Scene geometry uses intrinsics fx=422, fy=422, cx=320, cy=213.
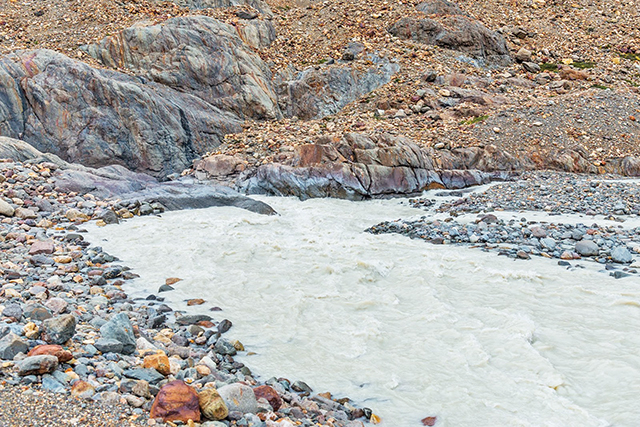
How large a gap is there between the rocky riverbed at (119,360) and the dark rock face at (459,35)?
31.5 m

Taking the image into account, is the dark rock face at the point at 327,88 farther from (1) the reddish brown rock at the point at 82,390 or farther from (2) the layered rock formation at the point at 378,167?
(1) the reddish brown rock at the point at 82,390

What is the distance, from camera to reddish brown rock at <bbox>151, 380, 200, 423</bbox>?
3850 mm

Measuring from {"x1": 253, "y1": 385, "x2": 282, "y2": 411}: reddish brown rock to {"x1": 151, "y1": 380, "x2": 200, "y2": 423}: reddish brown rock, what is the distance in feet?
2.77

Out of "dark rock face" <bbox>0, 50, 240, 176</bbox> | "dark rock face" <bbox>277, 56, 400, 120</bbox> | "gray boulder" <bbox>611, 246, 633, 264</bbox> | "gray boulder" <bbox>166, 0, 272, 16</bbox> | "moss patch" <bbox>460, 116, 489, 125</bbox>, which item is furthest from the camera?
"gray boulder" <bbox>166, 0, 272, 16</bbox>

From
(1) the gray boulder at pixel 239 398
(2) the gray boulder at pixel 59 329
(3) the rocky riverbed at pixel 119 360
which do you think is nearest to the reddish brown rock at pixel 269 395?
(3) the rocky riverbed at pixel 119 360

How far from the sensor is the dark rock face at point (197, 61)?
88.5ft

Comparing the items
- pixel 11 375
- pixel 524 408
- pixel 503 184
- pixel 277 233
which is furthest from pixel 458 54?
pixel 11 375

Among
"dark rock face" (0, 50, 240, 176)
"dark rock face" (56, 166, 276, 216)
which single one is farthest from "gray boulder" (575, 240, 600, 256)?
"dark rock face" (0, 50, 240, 176)

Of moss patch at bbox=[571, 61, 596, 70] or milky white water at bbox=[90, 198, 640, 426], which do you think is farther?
moss patch at bbox=[571, 61, 596, 70]

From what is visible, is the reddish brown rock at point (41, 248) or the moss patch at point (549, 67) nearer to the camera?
the reddish brown rock at point (41, 248)

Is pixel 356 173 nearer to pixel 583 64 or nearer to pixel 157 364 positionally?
pixel 157 364

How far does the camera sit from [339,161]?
62.0 feet

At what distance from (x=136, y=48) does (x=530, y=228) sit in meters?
26.0

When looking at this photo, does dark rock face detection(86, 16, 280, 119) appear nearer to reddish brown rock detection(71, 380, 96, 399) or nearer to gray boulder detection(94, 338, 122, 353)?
gray boulder detection(94, 338, 122, 353)
